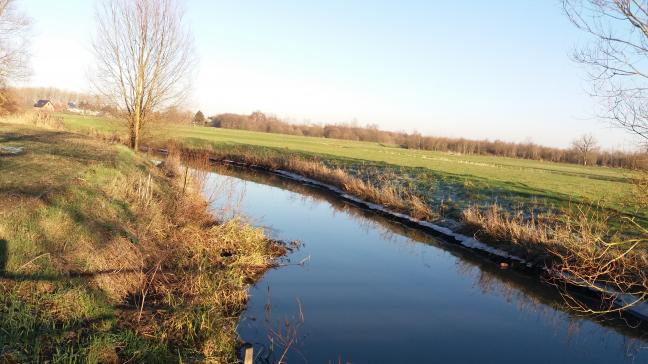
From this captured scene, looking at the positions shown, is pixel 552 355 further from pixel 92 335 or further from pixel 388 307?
pixel 92 335

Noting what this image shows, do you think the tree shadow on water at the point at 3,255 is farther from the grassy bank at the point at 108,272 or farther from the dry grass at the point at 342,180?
the dry grass at the point at 342,180

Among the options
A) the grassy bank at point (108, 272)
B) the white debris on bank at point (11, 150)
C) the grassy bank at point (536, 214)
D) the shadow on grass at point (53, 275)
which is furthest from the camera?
the white debris on bank at point (11, 150)

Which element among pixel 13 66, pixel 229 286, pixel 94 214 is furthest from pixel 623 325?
pixel 13 66

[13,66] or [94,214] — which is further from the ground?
[13,66]

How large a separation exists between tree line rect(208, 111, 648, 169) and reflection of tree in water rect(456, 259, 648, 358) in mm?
54029

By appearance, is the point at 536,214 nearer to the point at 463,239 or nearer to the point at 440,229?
the point at 440,229

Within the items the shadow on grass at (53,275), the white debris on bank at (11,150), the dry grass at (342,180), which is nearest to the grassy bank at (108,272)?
the shadow on grass at (53,275)

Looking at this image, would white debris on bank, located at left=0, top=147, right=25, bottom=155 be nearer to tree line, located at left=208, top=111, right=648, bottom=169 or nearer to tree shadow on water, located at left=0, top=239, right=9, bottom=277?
tree shadow on water, located at left=0, top=239, right=9, bottom=277

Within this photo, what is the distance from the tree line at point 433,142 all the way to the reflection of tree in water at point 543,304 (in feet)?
177

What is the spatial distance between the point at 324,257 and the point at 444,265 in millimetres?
3309

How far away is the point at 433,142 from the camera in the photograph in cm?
8331

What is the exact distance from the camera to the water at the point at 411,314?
712 cm

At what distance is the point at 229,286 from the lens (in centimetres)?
800

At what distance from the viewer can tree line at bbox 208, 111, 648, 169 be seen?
245 ft
